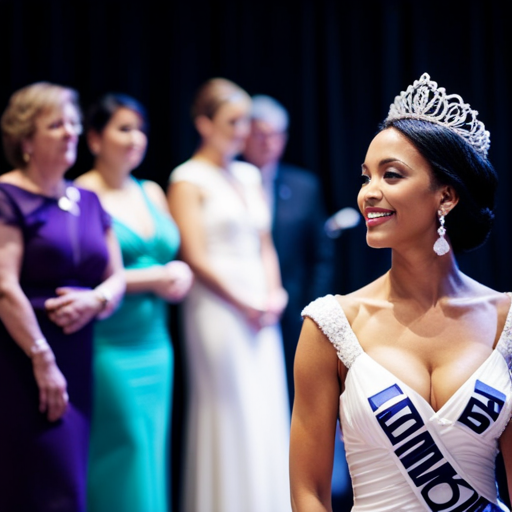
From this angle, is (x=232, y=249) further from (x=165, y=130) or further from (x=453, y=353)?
(x=453, y=353)

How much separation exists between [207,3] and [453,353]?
3.00 meters

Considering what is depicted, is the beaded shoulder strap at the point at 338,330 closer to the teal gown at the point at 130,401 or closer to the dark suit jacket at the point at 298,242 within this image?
the teal gown at the point at 130,401

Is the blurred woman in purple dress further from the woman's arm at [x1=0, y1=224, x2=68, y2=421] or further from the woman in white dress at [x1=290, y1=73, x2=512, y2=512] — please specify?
the woman in white dress at [x1=290, y1=73, x2=512, y2=512]

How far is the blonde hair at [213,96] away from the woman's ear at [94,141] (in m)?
0.57

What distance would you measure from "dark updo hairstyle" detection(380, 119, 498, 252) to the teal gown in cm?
184

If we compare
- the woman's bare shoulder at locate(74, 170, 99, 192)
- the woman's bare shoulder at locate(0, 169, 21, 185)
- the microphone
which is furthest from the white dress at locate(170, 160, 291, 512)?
the woman's bare shoulder at locate(0, 169, 21, 185)

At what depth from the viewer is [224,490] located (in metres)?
3.97

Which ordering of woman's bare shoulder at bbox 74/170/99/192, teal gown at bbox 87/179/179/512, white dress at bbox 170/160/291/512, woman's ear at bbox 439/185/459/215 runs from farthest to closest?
white dress at bbox 170/160/291/512
woman's bare shoulder at bbox 74/170/99/192
teal gown at bbox 87/179/179/512
woman's ear at bbox 439/185/459/215

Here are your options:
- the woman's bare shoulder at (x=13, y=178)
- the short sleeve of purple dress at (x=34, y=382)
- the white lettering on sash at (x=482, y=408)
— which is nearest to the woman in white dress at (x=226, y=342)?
the short sleeve of purple dress at (x=34, y=382)

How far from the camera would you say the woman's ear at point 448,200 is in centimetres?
207

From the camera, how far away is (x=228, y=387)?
13.2 feet

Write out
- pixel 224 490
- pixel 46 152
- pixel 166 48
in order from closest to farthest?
pixel 46 152
pixel 224 490
pixel 166 48

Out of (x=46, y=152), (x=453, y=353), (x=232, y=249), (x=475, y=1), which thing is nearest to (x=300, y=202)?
(x=232, y=249)

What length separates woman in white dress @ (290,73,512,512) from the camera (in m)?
1.96
